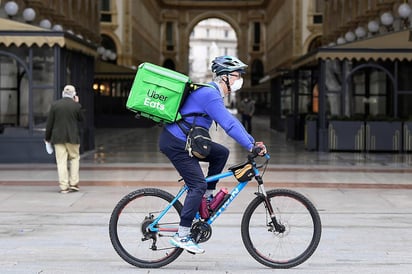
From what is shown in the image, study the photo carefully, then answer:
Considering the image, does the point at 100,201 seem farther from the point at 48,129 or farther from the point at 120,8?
the point at 120,8

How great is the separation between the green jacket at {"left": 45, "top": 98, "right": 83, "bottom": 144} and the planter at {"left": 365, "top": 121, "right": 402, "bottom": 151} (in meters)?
10.9

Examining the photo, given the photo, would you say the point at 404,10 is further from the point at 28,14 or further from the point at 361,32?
the point at 28,14

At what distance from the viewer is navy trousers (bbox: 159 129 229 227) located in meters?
6.02

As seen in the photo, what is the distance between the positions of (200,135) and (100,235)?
262 cm

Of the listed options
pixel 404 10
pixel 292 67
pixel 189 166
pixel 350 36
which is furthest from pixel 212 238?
pixel 350 36

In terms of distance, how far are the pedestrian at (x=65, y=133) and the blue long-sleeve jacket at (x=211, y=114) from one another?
5.81m

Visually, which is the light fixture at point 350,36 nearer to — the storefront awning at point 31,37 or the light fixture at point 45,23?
the light fixture at point 45,23

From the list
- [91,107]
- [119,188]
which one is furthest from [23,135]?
[119,188]

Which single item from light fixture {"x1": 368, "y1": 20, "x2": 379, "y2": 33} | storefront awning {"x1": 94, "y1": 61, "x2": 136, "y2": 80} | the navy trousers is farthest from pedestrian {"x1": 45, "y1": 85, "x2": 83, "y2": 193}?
storefront awning {"x1": 94, "y1": 61, "x2": 136, "y2": 80}

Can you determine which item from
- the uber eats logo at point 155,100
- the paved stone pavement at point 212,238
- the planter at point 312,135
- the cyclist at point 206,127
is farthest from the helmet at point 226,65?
the planter at point 312,135

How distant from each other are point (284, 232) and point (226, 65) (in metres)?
1.52

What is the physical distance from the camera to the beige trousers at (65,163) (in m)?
11.6

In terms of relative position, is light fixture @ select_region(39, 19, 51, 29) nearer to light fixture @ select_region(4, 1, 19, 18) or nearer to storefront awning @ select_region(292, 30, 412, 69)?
light fixture @ select_region(4, 1, 19, 18)

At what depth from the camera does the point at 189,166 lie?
238 inches
